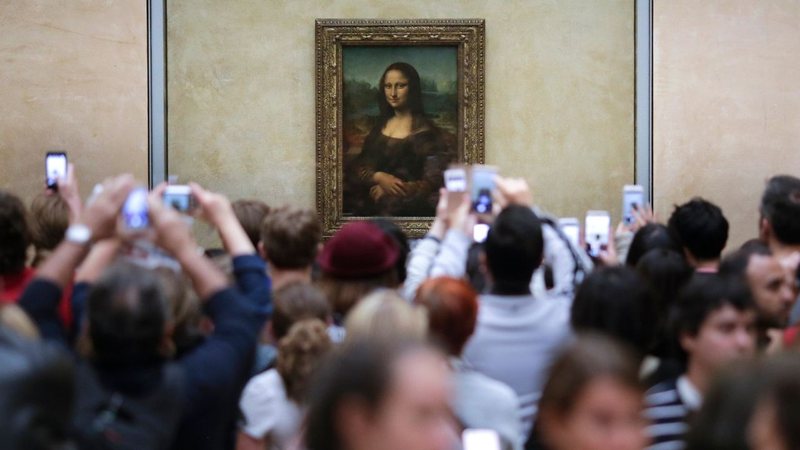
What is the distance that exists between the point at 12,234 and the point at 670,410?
2650mm

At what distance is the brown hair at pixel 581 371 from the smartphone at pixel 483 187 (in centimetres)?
386

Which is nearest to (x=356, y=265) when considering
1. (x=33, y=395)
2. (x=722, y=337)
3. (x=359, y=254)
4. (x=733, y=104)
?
(x=359, y=254)

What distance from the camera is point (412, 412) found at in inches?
100

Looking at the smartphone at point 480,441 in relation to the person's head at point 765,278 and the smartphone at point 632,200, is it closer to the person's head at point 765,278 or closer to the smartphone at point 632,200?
the person's head at point 765,278

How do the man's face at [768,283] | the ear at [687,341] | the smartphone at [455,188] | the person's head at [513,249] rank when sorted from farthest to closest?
1. the smartphone at [455,188]
2. the man's face at [768,283]
3. the person's head at [513,249]
4. the ear at [687,341]

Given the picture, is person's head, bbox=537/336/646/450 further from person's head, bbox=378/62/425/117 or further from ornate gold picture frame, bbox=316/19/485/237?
person's head, bbox=378/62/425/117

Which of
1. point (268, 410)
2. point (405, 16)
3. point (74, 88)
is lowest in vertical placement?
point (268, 410)

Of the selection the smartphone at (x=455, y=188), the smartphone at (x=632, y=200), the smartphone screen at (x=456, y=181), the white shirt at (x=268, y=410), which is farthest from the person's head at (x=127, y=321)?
the smartphone at (x=632, y=200)

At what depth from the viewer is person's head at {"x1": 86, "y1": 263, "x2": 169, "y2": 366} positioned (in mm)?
3480

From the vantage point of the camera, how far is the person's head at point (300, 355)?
4.50 meters

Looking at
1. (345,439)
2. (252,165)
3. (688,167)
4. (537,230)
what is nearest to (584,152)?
(688,167)

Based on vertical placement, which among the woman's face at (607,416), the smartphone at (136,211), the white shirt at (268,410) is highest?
the smartphone at (136,211)

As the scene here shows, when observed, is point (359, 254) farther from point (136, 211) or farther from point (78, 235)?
point (78, 235)

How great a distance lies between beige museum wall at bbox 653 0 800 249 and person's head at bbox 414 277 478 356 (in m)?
9.51
